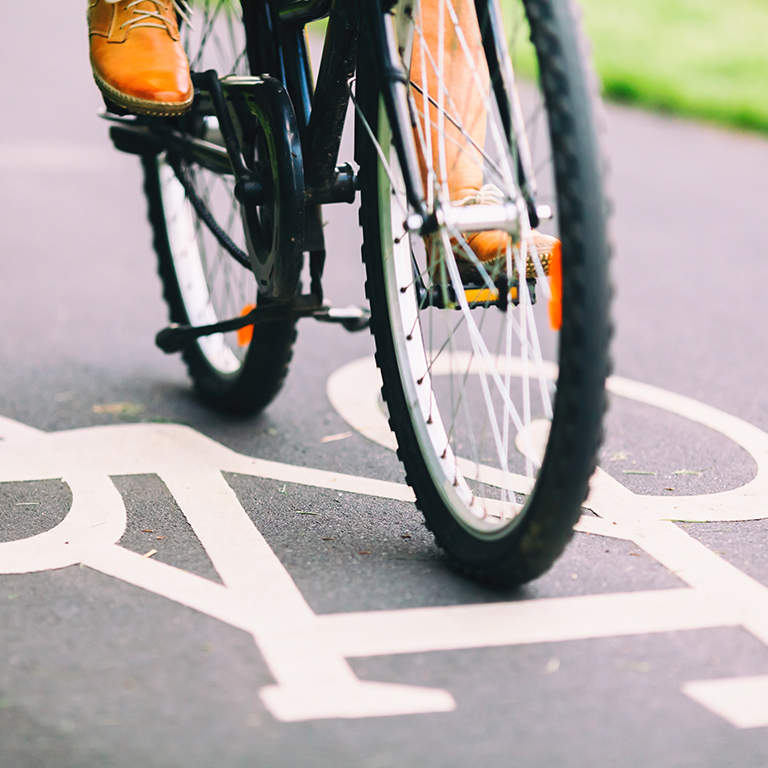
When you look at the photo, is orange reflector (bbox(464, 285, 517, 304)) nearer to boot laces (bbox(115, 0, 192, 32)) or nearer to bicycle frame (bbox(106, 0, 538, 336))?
bicycle frame (bbox(106, 0, 538, 336))

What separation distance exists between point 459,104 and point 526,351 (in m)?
0.45

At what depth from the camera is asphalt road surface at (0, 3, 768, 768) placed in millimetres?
1457

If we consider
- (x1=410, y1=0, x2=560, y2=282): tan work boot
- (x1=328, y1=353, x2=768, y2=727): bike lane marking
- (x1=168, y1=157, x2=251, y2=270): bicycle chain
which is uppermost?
(x1=410, y1=0, x2=560, y2=282): tan work boot

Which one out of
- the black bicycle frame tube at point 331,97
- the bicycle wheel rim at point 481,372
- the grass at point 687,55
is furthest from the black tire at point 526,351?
the grass at point 687,55

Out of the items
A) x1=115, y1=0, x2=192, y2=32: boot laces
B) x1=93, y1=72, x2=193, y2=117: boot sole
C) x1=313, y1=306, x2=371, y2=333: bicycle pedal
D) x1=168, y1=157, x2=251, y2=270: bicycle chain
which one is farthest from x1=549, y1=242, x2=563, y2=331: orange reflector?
x1=115, y1=0, x2=192, y2=32: boot laces

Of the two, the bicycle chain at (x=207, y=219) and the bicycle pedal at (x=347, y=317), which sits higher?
the bicycle chain at (x=207, y=219)

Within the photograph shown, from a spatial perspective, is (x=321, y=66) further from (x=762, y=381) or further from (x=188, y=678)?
(x=762, y=381)

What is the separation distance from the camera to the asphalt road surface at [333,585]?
146cm

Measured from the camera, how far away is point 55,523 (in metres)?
2.13

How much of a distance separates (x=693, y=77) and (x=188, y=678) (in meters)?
7.86

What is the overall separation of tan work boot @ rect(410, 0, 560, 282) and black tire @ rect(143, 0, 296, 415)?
779 millimetres

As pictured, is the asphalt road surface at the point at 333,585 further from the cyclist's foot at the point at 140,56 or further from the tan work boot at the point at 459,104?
the cyclist's foot at the point at 140,56

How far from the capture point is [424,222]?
171 cm

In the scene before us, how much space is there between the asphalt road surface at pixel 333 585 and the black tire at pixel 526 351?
0.41ft
